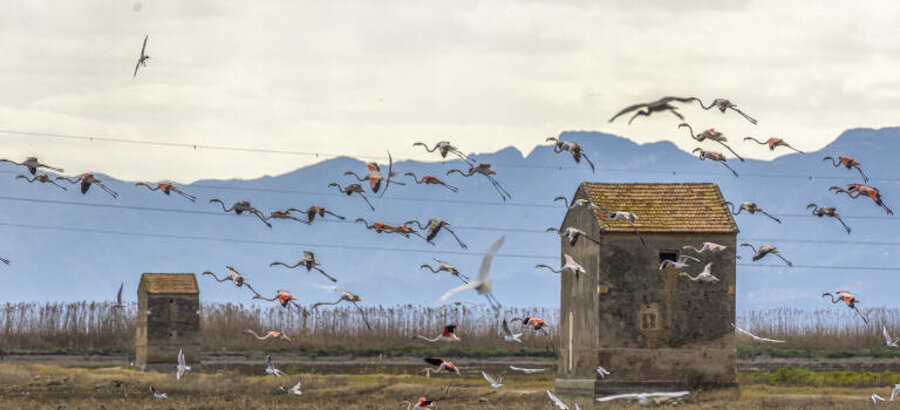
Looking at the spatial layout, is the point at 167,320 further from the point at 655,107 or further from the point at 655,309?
the point at 655,107

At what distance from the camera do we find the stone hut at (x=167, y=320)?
2830 inches

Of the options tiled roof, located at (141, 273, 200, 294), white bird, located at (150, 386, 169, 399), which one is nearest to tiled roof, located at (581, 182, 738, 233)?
white bird, located at (150, 386, 169, 399)

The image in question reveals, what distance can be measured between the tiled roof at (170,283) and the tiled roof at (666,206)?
23.8 metres

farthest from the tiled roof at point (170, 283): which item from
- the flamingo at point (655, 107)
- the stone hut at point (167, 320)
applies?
the flamingo at point (655, 107)

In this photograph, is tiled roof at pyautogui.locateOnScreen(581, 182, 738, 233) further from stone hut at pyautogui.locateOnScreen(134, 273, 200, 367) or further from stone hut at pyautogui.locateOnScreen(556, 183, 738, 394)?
stone hut at pyautogui.locateOnScreen(134, 273, 200, 367)

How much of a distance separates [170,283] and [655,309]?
28.3 meters

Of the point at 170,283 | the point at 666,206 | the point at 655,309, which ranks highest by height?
the point at 666,206

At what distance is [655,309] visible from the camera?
52375 millimetres

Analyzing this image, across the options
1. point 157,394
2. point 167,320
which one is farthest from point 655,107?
point 167,320

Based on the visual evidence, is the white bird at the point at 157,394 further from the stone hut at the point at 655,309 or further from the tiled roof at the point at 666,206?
the tiled roof at the point at 666,206

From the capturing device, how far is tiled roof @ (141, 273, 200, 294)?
238 feet

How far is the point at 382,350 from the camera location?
86.1 m

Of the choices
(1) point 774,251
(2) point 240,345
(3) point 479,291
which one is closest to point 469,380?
(2) point 240,345

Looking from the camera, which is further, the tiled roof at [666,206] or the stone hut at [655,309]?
the tiled roof at [666,206]
